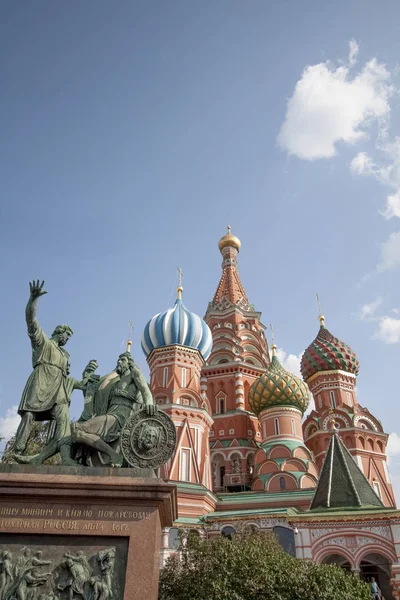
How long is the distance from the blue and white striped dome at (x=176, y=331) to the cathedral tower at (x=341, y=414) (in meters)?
9.82

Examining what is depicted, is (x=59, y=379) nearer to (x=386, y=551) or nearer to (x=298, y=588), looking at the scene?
(x=298, y=588)

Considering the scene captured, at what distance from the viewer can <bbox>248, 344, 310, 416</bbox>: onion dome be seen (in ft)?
108

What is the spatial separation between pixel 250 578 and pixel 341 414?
2545 centimetres

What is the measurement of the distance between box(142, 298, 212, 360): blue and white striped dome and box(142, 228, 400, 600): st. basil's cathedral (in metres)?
0.07

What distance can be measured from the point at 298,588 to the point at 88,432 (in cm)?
731

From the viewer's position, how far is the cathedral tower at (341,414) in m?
33.7

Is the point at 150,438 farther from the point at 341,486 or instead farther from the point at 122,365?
the point at 341,486

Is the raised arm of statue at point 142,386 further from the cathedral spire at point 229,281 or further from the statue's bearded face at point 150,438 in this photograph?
the cathedral spire at point 229,281

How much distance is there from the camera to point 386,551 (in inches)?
724

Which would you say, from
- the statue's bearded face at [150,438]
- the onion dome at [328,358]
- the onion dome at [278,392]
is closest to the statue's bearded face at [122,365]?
the statue's bearded face at [150,438]

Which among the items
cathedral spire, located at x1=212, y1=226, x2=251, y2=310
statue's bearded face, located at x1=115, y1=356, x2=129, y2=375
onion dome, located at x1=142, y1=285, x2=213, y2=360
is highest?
cathedral spire, located at x1=212, y1=226, x2=251, y2=310

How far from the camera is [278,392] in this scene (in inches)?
1297

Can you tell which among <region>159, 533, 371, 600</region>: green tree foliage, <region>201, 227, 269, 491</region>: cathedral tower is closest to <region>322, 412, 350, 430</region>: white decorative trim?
<region>201, 227, 269, 491</region>: cathedral tower

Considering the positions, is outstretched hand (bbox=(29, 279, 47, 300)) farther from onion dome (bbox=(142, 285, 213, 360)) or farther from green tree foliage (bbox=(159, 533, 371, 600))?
onion dome (bbox=(142, 285, 213, 360))
